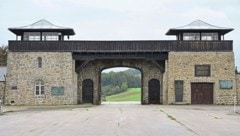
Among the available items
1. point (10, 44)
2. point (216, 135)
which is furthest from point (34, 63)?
point (216, 135)

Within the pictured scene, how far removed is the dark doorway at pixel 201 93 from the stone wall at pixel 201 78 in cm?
42

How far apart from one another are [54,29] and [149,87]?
10.0 meters

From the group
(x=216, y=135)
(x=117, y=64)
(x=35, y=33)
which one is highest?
(x=35, y=33)

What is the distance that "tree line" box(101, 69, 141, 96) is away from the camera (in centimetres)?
8800

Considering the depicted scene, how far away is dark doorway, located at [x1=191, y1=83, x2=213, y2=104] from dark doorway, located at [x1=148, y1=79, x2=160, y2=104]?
3.37m

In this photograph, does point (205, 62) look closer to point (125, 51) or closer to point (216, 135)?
point (125, 51)

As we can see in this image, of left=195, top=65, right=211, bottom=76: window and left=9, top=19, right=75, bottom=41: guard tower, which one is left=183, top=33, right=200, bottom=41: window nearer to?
left=195, top=65, right=211, bottom=76: window

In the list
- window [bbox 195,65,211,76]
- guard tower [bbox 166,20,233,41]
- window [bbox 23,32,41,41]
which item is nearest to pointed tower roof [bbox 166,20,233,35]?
guard tower [bbox 166,20,233,41]

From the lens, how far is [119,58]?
41.9 metres

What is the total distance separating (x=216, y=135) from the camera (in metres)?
14.9

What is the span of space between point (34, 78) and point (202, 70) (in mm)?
14677

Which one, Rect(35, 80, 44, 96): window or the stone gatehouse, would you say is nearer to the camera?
the stone gatehouse

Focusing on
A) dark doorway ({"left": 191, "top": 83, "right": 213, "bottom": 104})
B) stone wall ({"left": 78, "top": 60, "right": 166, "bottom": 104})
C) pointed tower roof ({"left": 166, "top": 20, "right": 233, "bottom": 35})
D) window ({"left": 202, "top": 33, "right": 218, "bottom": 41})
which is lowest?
dark doorway ({"left": 191, "top": 83, "right": 213, "bottom": 104})

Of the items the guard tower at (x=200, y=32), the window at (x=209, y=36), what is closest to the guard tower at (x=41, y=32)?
the guard tower at (x=200, y=32)
